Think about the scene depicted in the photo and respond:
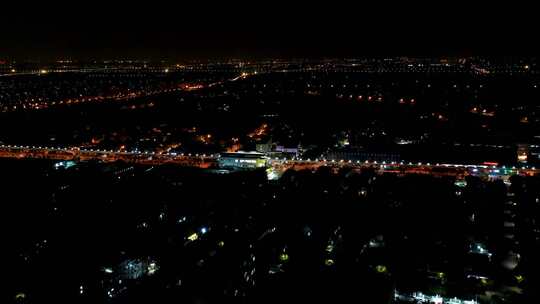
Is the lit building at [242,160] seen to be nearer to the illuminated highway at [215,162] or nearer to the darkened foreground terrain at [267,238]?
the illuminated highway at [215,162]

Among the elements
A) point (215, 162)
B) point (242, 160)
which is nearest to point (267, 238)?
point (242, 160)

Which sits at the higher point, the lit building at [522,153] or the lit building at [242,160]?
the lit building at [522,153]

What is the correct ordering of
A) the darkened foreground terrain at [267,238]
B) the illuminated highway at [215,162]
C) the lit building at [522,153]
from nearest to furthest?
1. the darkened foreground terrain at [267,238]
2. the illuminated highway at [215,162]
3. the lit building at [522,153]

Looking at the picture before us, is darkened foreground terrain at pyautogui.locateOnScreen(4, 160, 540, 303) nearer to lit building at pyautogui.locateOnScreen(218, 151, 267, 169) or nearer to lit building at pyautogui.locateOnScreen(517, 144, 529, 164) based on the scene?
lit building at pyautogui.locateOnScreen(218, 151, 267, 169)

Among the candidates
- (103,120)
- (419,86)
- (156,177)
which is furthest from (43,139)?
(419,86)

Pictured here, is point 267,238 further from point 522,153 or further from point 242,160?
point 522,153

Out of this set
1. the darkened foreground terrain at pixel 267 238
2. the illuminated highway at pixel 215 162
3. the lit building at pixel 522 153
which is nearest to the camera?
the darkened foreground terrain at pixel 267 238

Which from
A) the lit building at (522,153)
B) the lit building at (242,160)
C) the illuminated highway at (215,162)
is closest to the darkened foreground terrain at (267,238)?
the illuminated highway at (215,162)

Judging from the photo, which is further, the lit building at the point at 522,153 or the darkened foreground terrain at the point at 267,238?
the lit building at the point at 522,153

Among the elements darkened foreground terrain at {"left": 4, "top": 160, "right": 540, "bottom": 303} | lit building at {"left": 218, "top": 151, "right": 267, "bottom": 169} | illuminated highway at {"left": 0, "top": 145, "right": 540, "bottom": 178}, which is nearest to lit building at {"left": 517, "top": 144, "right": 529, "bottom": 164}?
illuminated highway at {"left": 0, "top": 145, "right": 540, "bottom": 178}
